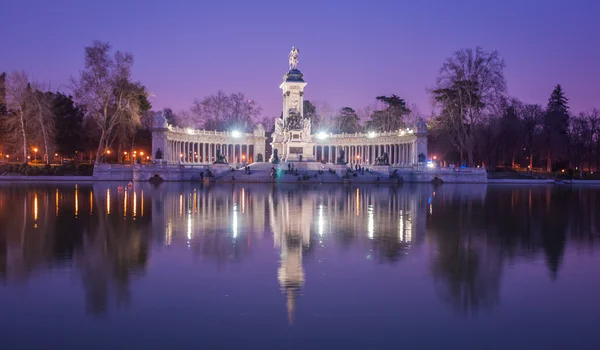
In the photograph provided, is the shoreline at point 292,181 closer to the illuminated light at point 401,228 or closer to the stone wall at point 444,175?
the stone wall at point 444,175

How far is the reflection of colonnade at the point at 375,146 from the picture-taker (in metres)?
81.3

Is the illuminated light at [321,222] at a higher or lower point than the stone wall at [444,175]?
lower

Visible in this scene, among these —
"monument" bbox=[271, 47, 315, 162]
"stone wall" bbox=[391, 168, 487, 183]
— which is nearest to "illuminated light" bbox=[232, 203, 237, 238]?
"stone wall" bbox=[391, 168, 487, 183]

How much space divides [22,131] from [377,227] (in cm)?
6275

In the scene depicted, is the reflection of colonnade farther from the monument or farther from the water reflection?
the water reflection

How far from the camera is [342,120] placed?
116438 millimetres

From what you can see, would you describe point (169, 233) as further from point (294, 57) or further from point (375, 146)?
point (375, 146)

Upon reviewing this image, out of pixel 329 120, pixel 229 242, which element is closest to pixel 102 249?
pixel 229 242

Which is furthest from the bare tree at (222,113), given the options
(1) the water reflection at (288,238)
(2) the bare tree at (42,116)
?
(1) the water reflection at (288,238)

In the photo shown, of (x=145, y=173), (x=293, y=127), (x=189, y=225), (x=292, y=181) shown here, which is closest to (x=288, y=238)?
(x=189, y=225)

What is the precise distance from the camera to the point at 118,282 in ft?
38.4

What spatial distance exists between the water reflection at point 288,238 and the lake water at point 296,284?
2.9 inches

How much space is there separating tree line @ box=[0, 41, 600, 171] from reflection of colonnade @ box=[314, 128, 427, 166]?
3520 millimetres

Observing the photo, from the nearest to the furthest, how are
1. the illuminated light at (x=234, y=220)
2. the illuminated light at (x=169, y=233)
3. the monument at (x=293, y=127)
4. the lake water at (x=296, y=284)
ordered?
the lake water at (x=296, y=284)
the illuminated light at (x=169, y=233)
the illuminated light at (x=234, y=220)
the monument at (x=293, y=127)
